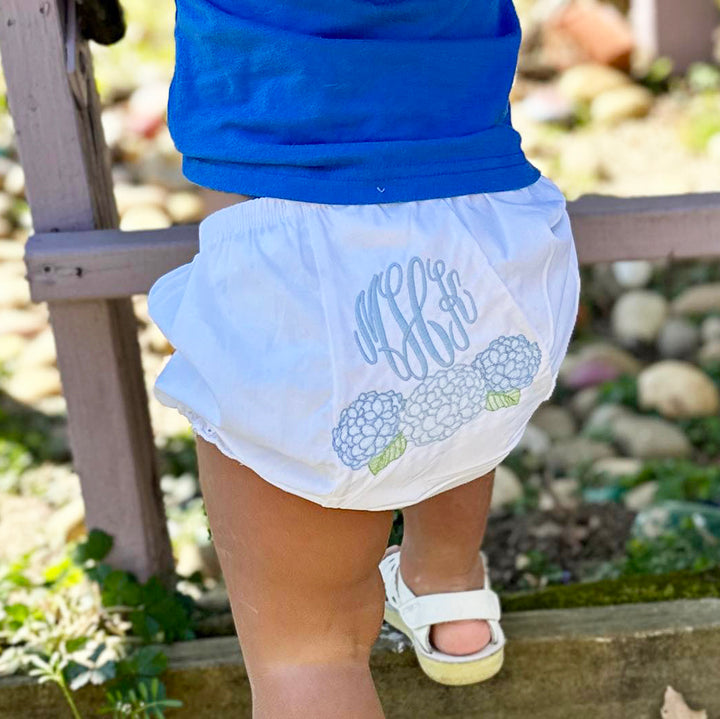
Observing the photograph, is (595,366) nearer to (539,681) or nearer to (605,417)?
(605,417)

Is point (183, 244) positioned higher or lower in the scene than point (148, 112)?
higher

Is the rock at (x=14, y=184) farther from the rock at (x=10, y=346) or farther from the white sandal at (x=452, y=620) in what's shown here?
the white sandal at (x=452, y=620)

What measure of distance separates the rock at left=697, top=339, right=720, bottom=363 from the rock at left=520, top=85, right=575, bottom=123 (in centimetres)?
212

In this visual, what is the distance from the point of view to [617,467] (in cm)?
330

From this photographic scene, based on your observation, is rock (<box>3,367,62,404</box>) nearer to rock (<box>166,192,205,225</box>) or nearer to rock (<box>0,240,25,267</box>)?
rock (<box>0,240,25,267</box>)

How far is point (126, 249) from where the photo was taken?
174 cm

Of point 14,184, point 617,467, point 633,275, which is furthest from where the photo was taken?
point 14,184

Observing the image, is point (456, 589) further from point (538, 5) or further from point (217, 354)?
point (538, 5)

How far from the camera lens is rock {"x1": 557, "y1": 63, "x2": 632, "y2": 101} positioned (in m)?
6.05

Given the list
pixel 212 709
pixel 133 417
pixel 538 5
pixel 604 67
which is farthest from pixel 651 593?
pixel 538 5

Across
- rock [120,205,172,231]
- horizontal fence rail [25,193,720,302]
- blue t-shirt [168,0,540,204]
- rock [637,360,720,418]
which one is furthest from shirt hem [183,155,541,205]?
rock [120,205,172,231]

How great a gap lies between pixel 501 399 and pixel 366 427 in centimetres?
17

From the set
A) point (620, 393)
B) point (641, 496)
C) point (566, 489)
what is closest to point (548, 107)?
point (620, 393)

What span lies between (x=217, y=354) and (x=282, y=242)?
139 millimetres
